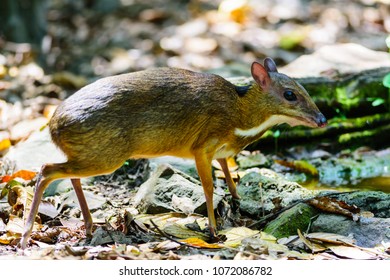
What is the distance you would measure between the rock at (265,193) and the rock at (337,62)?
220 centimetres

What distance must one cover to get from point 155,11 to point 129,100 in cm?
973

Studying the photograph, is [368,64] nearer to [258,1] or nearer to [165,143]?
[165,143]

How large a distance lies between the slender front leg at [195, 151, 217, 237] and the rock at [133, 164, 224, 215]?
0.38 m

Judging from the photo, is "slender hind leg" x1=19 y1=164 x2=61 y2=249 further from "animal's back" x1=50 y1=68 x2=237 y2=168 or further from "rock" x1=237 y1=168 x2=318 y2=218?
"rock" x1=237 y1=168 x2=318 y2=218

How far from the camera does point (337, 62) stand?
9047 millimetres

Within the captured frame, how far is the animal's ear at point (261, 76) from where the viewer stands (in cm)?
614

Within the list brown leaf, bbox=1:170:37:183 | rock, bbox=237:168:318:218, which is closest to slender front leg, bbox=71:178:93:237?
brown leaf, bbox=1:170:37:183

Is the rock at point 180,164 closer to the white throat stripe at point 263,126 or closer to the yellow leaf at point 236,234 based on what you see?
the white throat stripe at point 263,126

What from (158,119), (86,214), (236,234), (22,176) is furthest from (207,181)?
(22,176)

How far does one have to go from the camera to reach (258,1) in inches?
592

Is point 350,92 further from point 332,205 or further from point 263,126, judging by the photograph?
point 332,205

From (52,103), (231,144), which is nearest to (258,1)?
(52,103)

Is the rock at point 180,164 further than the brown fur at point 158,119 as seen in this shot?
Yes

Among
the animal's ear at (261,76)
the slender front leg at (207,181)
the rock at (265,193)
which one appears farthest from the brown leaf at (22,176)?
the animal's ear at (261,76)
